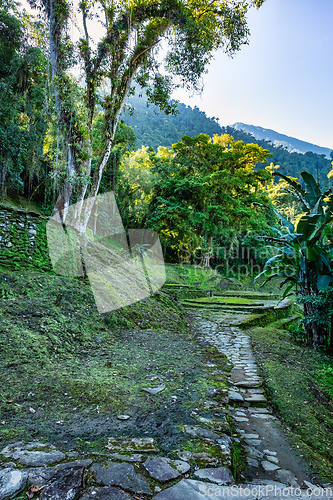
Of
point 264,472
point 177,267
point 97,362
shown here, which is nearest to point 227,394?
point 264,472

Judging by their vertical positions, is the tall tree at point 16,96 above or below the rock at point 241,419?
above

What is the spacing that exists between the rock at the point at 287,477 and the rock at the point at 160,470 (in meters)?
0.81

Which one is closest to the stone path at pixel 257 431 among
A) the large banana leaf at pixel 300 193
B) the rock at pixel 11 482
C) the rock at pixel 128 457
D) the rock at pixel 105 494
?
the rock at pixel 128 457

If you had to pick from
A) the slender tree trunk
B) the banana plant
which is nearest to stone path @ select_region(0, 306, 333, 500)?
the banana plant

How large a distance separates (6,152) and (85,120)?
4.62m

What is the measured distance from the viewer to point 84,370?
116 inches

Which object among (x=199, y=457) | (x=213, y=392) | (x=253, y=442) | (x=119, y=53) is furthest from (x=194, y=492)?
(x=119, y=53)

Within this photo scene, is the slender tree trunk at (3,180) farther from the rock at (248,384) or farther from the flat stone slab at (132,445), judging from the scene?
the flat stone slab at (132,445)

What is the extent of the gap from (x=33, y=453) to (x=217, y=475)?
3.39 ft

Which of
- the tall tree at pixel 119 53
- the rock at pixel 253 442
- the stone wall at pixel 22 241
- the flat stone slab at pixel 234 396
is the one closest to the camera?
the rock at pixel 253 442

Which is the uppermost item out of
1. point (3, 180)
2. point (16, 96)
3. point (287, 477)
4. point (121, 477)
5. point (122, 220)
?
point (16, 96)

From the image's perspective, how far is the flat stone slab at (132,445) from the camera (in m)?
1.59

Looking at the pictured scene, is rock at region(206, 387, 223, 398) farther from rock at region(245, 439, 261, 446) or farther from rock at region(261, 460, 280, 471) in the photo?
rock at region(261, 460, 280, 471)

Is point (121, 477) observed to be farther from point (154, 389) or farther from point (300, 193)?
point (300, 193)
